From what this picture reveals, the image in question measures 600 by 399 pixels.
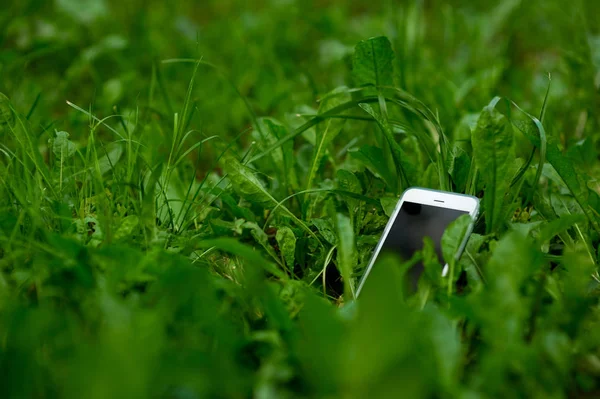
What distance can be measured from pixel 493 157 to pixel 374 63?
1.47 ft

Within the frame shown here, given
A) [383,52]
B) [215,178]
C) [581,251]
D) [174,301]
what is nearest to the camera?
[174,301]

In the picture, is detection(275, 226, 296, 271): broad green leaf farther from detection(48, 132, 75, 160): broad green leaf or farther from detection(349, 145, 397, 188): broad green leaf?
detection(48, 132, 75, 160): broad green leaf

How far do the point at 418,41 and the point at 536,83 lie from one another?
1.59ft

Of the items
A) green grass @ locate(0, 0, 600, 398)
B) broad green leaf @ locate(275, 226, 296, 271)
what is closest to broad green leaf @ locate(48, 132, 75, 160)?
green grass @ locate(0, 0, 600, 398)

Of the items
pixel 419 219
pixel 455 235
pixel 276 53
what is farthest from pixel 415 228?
pixel 276 53

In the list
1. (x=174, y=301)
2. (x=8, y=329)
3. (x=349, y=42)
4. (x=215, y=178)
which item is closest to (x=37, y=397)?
(x=8, y=329)

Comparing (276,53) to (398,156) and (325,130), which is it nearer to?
(325,130)

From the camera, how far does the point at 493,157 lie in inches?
54.5

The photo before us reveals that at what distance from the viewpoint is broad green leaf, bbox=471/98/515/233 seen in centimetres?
137

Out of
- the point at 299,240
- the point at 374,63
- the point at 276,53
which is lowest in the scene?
the point at 276,53

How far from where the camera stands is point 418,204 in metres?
1.43

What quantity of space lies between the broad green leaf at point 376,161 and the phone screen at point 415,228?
0.19 m

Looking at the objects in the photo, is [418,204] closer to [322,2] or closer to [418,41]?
[418,41]

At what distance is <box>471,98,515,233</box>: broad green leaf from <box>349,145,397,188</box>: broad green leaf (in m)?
0.25
